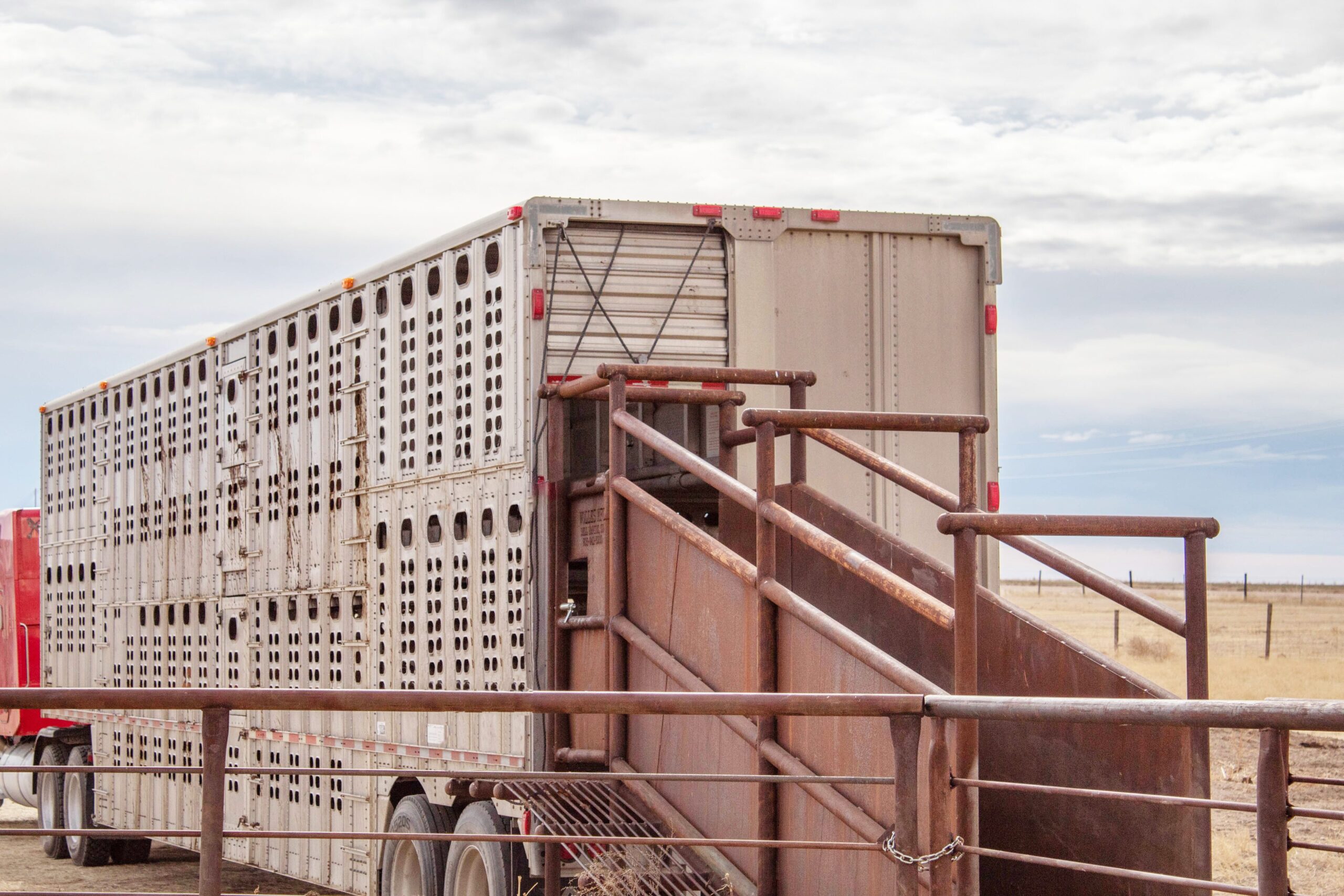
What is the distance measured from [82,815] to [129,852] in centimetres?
62

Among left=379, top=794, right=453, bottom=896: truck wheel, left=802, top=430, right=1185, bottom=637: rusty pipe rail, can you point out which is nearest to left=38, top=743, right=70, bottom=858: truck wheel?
left=379, top=794, right=453, bottom=896: truck wheel

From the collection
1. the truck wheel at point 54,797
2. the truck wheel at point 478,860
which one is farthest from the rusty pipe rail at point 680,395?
the truck wheel at point 54,797

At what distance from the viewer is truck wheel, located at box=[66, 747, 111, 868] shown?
16312 mm

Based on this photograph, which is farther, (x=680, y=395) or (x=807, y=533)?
(x=680, y=395)

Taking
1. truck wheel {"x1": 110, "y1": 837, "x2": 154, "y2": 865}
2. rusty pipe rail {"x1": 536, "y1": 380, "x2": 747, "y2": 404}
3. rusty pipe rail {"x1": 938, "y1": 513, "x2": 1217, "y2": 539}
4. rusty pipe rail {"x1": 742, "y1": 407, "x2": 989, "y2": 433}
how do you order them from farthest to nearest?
truck wheel {"x1": 110, "y1": 837, "x2": 154, "y2": 865}
rusty pipe rail {"x1": 536, "y1": 380, "x2": 747, "y2": 404}
rusty pipe rail {"x1": 742, "y1": 407, "x2": 989, "y2": 433}
rusty pipe rail {"x1": 938, "y1": 513, "x2": 1217, "y2": 539}

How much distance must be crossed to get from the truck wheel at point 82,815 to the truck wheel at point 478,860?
26.6 ft

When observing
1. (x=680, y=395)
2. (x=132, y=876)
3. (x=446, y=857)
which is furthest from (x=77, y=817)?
(x=680, y=395)

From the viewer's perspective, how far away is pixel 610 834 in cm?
767

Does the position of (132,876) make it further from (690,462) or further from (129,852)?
(690,462)

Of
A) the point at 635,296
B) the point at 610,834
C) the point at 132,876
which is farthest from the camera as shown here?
the point at 132,876

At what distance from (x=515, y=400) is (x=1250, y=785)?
403 inches

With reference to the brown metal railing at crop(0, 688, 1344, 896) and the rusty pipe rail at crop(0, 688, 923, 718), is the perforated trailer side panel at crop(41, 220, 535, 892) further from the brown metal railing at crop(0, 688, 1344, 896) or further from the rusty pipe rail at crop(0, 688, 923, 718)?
the rusty pipe rail at crop(0, 688, 923, 718)

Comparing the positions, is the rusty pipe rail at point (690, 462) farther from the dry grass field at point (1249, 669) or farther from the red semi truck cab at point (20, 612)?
the red semi truck cab at point (20, 612)

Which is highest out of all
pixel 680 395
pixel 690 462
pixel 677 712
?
pixel 680 395
